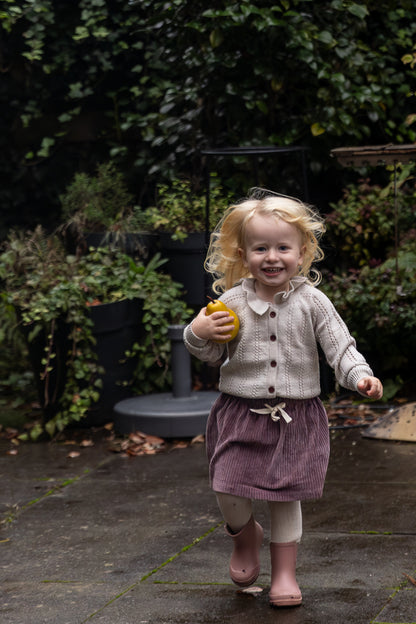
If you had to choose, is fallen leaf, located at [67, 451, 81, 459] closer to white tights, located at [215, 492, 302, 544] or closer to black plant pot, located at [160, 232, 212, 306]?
black plant pot, located at [160, 232, 212, 306]

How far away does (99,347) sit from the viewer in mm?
5742

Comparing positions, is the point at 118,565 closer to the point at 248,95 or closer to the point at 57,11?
the point at 248,95

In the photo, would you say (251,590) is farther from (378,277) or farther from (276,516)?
(378,277)

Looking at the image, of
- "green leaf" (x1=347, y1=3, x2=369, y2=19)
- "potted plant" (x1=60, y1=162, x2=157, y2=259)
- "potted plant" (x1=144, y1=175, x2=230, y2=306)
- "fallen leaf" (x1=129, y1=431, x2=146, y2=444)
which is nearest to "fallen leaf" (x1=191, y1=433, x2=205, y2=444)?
"fallen leaf" (x1=129, y1=431, x2=146, y2=444)

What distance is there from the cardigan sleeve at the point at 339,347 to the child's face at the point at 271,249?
16 cm

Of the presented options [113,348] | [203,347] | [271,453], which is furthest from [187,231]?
[271,453]

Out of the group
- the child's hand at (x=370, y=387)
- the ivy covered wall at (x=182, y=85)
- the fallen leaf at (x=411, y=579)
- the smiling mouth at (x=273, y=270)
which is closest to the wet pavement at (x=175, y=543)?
the fallen leaf at (x=411, y=579)

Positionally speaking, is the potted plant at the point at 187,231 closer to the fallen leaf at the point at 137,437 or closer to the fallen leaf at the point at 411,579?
the fallen leaf at the point at 137,437

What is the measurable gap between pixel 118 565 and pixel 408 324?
291cm

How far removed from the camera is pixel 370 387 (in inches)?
106

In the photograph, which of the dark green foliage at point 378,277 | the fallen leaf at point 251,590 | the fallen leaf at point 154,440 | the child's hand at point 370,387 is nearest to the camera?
the child's hand at point 370,387

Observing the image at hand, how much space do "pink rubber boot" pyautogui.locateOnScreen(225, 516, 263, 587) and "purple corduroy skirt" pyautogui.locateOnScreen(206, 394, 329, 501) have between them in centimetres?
19

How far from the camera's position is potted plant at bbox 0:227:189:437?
5.59 metres

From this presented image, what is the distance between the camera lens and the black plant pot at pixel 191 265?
6.32m
